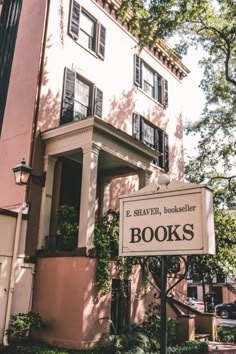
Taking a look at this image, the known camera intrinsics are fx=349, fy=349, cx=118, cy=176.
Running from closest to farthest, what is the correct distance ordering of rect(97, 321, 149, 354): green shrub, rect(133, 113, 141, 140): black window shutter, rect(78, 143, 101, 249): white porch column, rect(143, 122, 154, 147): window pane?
rect(97, 321, 149, 354): green shrub < rect(78, 143, 101, 249): white porch column < rect(133, 113, 141, 140): black window shutter < rect(143, 122, 154, 147): window pane

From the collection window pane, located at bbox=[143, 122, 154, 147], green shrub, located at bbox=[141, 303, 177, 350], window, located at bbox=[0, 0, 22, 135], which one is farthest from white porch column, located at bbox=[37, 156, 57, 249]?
window pane, located at bbox=[143, 122, 154, 147]

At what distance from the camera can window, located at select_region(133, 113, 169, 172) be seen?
13.8 meters

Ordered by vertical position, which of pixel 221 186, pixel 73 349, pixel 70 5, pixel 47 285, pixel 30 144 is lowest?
pixel 73 349

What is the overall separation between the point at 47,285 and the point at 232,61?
12.2 metres

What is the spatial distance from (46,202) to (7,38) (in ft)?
18.5

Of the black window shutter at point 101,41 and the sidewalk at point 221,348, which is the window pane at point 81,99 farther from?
the sidewalk at point 221,348

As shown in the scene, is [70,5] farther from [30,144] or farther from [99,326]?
[99,326]

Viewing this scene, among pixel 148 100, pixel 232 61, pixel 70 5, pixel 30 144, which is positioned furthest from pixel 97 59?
pixel 232 61

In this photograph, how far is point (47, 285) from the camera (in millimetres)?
8469

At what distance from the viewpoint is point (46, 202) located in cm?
934

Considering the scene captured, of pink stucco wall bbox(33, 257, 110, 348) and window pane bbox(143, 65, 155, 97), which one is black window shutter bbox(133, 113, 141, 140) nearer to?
window pane bbox(143, 65, 155, 97)

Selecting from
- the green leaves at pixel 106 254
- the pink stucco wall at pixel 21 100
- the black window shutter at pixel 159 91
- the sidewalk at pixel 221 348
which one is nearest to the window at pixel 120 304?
the green leaves at pixel 106 254

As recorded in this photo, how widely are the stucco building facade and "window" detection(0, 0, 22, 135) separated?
46mm

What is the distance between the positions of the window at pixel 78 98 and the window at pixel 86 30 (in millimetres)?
1380
